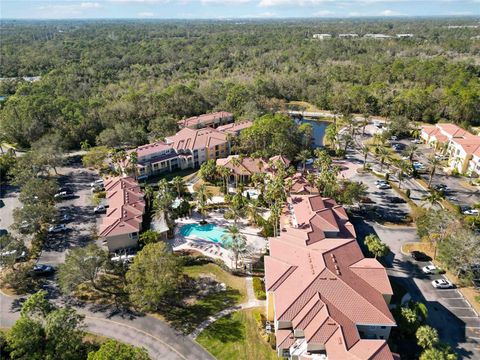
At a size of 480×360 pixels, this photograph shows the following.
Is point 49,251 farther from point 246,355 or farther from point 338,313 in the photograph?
point 338,313

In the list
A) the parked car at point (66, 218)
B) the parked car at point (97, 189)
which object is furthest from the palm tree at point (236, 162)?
the parked car at point (66, 218)

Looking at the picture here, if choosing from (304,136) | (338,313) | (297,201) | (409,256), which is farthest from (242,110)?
(338,313)

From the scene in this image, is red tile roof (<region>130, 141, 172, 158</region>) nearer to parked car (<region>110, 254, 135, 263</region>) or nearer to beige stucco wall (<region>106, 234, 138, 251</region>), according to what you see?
beige stucco wall (<region>106, 234, 138, 251</region>)

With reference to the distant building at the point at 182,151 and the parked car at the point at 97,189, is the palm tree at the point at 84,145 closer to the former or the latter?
the distant building at the point at 182,151

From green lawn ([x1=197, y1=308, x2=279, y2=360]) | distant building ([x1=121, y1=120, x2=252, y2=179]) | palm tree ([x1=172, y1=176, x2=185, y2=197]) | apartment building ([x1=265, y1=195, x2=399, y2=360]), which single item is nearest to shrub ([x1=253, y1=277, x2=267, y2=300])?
green lawn ([x1=197, y1=308, x2=279, y2=360])

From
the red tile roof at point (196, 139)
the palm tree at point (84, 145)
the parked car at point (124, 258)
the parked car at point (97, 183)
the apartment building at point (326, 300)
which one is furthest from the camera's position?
the palm tree at point (84, 145)
